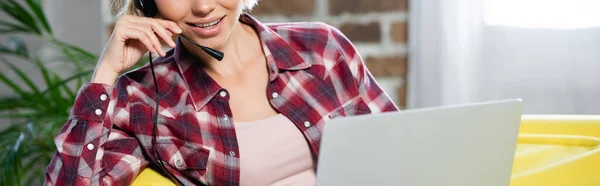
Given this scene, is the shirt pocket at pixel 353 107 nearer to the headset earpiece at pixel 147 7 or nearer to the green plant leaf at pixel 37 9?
the headset earpiece at pixel 147 7

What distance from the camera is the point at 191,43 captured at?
4.83ft

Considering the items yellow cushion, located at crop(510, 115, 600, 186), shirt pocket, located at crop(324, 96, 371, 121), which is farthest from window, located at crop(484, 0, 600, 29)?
shirt pocket, located at crop(324, 96, 371, 121)

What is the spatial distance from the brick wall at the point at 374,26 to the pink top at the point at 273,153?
0.78m

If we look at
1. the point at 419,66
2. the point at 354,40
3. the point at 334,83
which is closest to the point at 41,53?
the point at 354,40

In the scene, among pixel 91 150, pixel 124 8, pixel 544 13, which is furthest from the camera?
pixel 544 13

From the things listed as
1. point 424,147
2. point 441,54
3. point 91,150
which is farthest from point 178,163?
point 441,54

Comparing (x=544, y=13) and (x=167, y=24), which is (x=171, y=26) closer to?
(x=167, y=24)

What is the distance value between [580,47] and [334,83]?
2.10 ft

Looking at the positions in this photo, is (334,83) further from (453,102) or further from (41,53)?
(41,53)

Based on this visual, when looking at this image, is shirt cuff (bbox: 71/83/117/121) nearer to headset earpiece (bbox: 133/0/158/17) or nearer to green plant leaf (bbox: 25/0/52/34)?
headset earpiece (bbox: 133/0/158/17)

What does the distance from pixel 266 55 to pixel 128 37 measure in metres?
0.24

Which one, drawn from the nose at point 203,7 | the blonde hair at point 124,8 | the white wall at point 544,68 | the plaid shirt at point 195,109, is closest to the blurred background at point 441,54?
the white wall at point 544,68

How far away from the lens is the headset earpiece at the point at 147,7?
1.40 metres

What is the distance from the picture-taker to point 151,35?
1.38m
